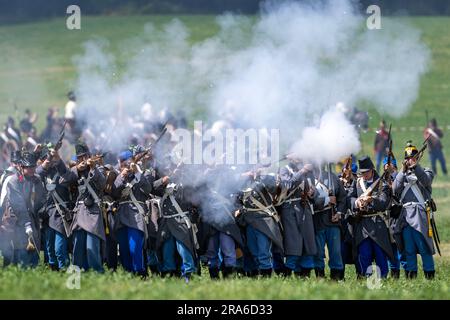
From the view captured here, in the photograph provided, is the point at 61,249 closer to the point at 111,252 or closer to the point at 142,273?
the point at 111,252

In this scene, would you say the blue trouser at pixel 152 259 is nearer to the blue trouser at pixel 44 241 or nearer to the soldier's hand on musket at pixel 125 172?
the soldier's hand on musket at pixel 125 172

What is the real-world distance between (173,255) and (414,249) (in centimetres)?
367

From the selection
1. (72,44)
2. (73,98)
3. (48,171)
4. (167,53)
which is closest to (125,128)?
(73,98)

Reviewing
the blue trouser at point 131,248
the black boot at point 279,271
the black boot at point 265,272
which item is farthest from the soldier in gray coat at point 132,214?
the black boot at point 279,271

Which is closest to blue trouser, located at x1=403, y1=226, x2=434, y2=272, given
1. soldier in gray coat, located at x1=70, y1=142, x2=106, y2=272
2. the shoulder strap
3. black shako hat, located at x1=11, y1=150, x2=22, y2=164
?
the shoulder strap

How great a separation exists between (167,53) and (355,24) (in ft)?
12.8

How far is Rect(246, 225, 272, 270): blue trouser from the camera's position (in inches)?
686

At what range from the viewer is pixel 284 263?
18.0 metres

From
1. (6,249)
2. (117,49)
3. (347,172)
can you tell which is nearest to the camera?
(6,249)

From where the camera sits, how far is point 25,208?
1717 cm

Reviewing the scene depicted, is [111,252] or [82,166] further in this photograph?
[111,252]

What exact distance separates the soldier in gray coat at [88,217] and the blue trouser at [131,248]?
2.01ft

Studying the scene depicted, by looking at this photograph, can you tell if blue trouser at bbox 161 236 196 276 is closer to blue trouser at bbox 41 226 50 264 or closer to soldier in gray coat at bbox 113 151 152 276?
soldier in gray coat at bbox 113 151 152 276

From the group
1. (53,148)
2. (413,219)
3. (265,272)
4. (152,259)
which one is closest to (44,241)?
(53,148)
